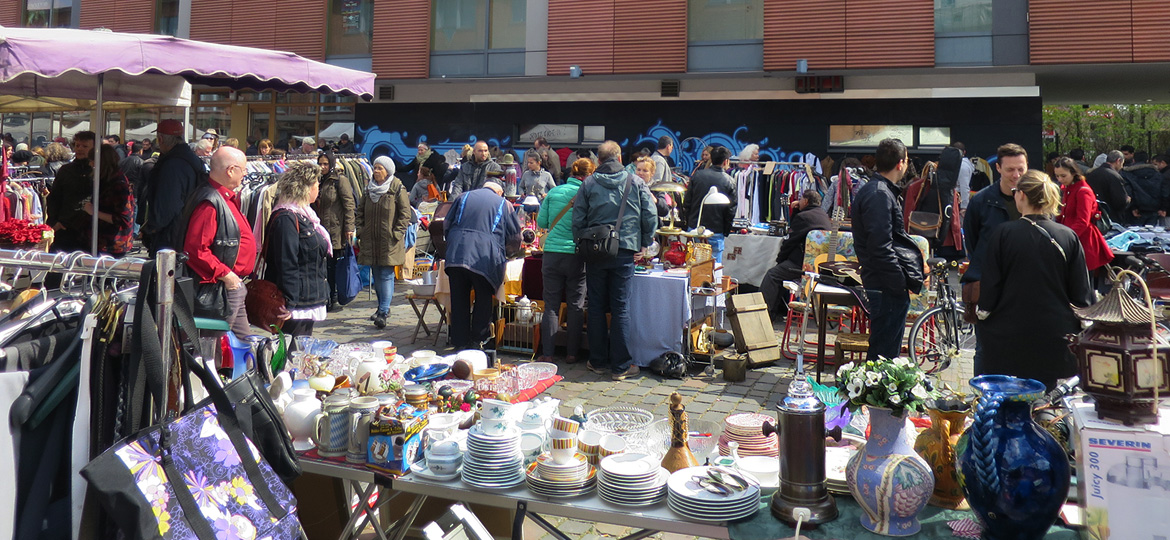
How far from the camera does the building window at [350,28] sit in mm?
20484

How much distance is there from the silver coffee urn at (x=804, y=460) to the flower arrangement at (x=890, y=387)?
0.38 feet

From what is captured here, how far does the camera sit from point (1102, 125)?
31281 mm

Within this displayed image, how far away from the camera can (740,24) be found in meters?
17.3

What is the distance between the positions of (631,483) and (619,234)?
4.13 metres

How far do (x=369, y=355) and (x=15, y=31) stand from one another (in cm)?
307

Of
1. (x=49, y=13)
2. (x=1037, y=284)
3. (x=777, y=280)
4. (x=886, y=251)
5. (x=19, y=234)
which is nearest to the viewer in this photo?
(x=1037, y=284)

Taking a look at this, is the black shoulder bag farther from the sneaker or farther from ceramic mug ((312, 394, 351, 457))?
ceramic mug ((312, 394, 351, 457))

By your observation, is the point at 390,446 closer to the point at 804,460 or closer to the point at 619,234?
the point at 804,460

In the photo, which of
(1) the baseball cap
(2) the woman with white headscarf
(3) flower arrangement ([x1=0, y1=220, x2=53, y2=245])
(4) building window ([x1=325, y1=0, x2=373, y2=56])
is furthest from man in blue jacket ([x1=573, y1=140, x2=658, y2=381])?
(4) building window ([x1=325, y1=0, x2=373, y2=56])

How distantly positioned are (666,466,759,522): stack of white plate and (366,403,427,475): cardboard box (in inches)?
36.9

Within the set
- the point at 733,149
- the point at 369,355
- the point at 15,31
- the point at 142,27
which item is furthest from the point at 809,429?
the point at 142,27

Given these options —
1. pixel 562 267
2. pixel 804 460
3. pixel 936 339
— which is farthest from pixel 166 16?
pixel 804 460

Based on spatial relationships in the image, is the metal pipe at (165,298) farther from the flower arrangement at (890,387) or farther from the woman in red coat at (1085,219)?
the woman in red coat at (1085,219)

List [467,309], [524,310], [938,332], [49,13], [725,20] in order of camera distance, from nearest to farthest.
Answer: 1. [938,332]
2. [467,309]
3. [524,310]
4. [725,20]
5. [49,13]
